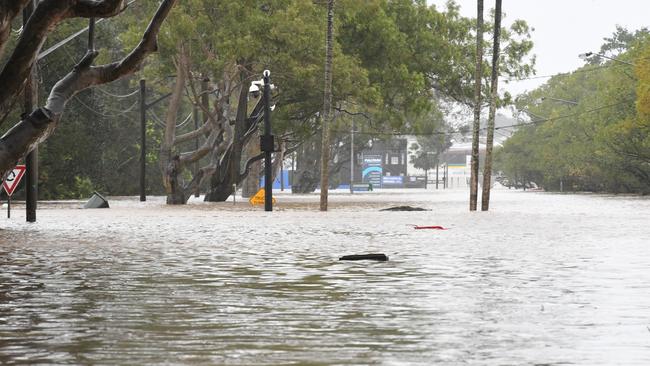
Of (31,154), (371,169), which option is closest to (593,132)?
(371,169)

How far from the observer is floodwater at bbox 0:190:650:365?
9.29 m

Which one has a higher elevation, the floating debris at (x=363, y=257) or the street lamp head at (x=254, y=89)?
the street lamp head at (x=254, y=89)

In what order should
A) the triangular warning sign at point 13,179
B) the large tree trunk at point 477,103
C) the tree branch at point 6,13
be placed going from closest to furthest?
the tree branch at point 6,13, the triangular warning sign at point 13,179, the large tree trunk at point 477,103

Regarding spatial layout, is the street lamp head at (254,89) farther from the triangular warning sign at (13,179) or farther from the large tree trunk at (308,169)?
the large tree trunk at (308,169)

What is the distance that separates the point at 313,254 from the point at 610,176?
87.3 metres

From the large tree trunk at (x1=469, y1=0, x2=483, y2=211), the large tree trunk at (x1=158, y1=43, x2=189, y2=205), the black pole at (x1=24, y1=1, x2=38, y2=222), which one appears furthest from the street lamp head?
the black pole at (x1=24, y1=1, x2=38, y2=222)

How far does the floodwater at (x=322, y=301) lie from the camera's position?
929 centimetres

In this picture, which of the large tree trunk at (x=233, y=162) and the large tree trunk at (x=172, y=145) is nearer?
the large tree trunk at (x=172, y=145)

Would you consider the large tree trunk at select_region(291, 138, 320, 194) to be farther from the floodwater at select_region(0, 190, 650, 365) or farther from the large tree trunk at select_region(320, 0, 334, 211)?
the floodwater at select_region(0, 190, 650, 365)

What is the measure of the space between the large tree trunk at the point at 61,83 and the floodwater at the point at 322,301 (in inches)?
81.7

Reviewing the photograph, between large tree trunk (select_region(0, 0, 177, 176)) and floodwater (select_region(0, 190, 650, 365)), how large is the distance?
2076 mm

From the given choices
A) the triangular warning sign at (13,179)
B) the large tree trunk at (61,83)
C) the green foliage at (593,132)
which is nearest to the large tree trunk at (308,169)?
the green foliage at (593,132)

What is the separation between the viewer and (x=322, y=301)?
13.3m

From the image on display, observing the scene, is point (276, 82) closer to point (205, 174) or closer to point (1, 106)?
point (205, 174)
